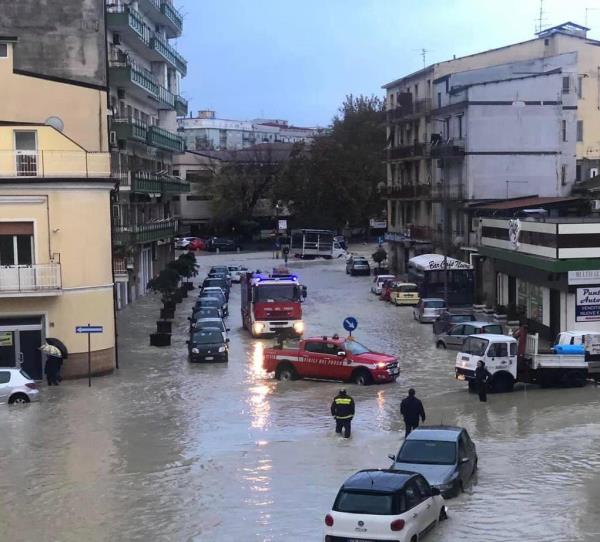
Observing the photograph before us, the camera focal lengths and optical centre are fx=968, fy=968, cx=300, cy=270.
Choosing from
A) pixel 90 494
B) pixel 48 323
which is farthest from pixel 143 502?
pixel 48 323

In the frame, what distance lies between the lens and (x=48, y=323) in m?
33.8

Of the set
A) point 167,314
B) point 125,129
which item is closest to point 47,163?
point 167,314

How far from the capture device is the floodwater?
658 inches

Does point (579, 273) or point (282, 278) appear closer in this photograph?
point (579, 273)

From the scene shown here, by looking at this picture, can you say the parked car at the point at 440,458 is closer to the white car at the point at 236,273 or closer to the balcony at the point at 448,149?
the balcony at the point at 448,149

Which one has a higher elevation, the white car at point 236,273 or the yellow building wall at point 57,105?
the yellow building wall at point 57,105

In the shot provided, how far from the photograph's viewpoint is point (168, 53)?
70.3 meters

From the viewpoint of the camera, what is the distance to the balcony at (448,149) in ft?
203

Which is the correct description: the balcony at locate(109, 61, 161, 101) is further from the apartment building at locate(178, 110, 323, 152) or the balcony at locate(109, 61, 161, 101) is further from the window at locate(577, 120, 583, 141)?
the apartment building at locate(178, 110, 323, 152)

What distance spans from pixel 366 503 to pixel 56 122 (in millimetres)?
25908

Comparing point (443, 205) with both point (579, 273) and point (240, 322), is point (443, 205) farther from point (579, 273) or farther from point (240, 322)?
point (579, 273)

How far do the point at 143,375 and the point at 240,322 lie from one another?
16.1 meters

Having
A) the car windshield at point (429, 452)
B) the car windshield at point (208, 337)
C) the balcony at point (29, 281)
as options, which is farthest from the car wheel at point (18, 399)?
the car windshield at point (429, 452)

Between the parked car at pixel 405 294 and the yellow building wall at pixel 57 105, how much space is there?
24251 millimetres
